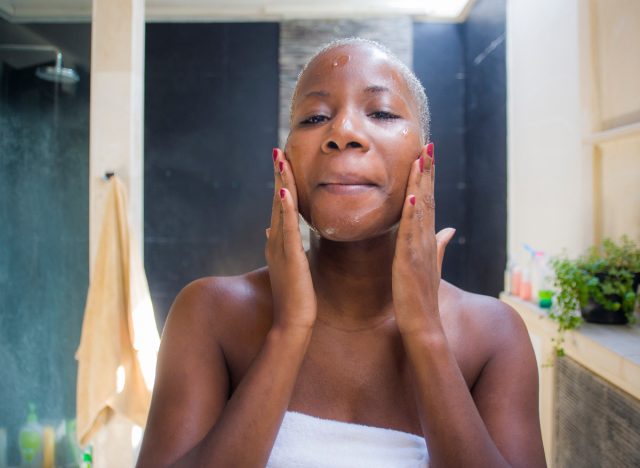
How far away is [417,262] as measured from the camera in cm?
64

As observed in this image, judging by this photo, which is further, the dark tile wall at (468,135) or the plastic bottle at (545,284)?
the dark tile wall at (468,135)

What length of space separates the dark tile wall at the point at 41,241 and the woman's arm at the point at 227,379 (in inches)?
50.7

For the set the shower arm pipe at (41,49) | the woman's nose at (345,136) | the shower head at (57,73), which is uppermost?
the shower arm pipe at (41,49)

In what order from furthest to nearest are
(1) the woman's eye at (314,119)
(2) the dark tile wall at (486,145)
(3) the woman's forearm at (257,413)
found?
(2) the dark tile wall at (486,145) < (1) the woman's eye at (314,119) < (3) the woman's forearm at (257,413)

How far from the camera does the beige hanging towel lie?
1548 mm

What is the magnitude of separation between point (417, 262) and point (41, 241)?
1.62 m

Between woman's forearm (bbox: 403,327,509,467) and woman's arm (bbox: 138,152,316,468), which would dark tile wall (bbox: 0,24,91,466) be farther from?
woman's forearm (bbox: 403,327,509,467)

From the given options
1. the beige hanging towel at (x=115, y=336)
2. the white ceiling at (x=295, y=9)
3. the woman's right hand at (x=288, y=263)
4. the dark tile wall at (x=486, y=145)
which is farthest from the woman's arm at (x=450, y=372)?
the white ceiling at (x=295, y=9)

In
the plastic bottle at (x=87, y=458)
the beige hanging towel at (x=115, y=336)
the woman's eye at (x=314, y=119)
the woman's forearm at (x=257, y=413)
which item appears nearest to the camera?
the woman's forearm at (x=257, y=413)

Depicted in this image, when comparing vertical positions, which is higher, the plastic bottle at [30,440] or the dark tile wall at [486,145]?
the dark tile wall at [486,145]

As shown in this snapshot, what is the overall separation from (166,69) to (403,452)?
2.62 metres

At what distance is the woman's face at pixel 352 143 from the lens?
0.63 metres

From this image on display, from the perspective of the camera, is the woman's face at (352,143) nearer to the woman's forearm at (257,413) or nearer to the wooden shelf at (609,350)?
the woman's forearm at (257,413)

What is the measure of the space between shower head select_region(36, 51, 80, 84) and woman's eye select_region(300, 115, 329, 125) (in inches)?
60.0
